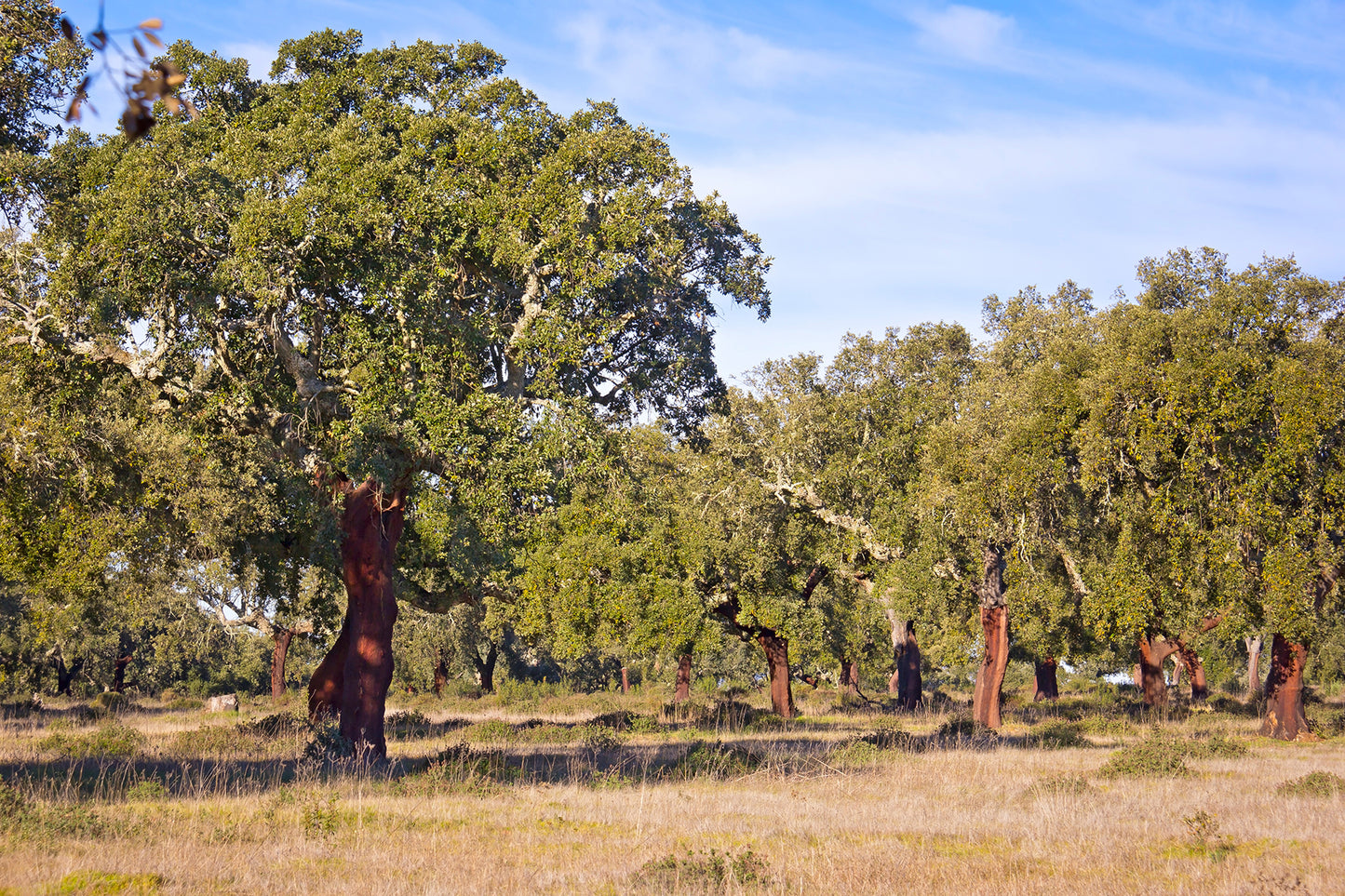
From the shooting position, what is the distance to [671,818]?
12.6m

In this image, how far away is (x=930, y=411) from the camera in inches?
1254

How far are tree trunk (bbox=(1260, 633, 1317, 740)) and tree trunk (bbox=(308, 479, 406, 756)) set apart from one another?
70.5 ft

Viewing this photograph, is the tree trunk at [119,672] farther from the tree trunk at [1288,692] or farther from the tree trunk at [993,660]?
the tree trunk at [1288,692]

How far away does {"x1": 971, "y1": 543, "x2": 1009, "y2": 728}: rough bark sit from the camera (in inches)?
1133

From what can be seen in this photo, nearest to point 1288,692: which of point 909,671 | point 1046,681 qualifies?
point 909,671

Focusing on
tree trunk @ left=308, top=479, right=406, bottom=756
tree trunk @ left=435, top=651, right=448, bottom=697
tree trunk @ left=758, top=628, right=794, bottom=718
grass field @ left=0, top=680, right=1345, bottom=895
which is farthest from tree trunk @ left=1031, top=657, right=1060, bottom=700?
tree trunk @ left=308, top=479, right=406, bottom=756

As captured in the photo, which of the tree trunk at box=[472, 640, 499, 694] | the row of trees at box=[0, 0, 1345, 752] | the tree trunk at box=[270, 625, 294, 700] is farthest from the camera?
the tree trunk at box=[472, 640, 499, 694]

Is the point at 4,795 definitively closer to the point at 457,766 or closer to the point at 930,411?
the point at 457,766

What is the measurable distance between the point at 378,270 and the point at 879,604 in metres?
24.3

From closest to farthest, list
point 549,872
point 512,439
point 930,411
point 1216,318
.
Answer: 1. point 549,872
2. point 512,439
3. point 1216,318
4. point 930,411

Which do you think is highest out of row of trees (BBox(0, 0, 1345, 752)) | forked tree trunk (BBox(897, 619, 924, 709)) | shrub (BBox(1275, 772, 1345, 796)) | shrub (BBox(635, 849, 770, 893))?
row of trees (BBox(0, 0, 1345, 752))

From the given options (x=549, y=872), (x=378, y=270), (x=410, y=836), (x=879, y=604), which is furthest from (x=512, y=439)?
(x=879, y=604)

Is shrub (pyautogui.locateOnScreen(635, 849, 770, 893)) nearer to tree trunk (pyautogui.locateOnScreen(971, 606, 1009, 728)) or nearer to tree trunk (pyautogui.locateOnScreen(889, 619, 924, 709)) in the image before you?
tree trunk (pyautogui.locateOnScreen(971, 606, 1009, 728))

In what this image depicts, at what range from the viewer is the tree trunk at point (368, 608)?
18.4 metres
